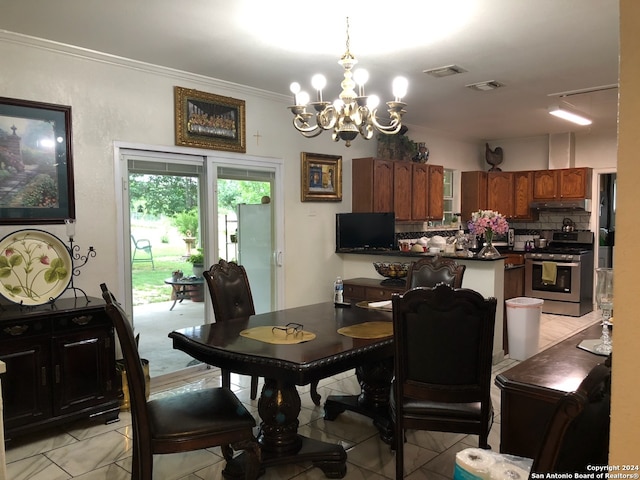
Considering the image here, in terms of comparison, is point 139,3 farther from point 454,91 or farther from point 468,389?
point 454,91

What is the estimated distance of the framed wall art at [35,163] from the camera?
335cm

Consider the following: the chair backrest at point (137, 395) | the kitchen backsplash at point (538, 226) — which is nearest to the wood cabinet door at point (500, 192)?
the kitchen backsplash at point (538, 226)

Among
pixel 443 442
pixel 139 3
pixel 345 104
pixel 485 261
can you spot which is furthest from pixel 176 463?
pixel 485 261

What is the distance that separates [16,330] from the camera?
305cm

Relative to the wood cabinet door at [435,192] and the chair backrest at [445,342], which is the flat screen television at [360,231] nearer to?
the wood cabinet door at [435,192]

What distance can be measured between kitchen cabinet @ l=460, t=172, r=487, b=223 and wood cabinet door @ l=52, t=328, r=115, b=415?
6113 mm

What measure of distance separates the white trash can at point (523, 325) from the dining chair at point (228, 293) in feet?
7.42

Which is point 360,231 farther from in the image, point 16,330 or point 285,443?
point 16,330

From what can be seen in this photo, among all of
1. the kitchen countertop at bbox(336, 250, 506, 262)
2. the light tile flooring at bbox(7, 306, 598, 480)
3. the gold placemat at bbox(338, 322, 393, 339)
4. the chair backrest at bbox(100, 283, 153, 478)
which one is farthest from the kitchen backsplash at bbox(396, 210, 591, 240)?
the chair backrest at bbox(100, 283, 153, 478)

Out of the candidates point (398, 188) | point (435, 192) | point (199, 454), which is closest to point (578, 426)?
point (199, 454)

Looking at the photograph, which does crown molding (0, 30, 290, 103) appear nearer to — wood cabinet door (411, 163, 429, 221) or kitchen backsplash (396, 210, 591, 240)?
wood cabinet door (411, 163, 429, 221)

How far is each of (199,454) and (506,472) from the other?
212cm

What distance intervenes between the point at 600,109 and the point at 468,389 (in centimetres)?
499

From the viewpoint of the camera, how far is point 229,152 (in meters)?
4.58
